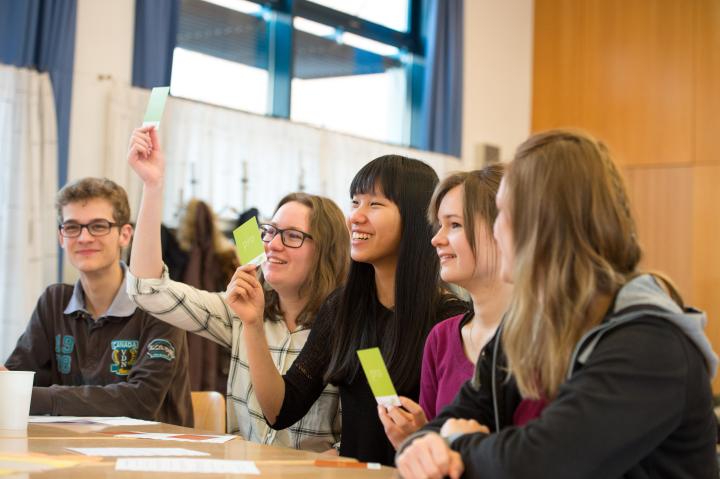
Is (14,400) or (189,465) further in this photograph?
(14,400)

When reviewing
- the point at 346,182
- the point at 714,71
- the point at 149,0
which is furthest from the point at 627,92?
the point at 149,0

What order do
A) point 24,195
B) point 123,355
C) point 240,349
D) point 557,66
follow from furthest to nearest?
point 557,66
point 24,195
point 123,355
point 240,349

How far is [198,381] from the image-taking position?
4660mm

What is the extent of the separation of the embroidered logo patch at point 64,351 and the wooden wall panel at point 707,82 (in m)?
5.42

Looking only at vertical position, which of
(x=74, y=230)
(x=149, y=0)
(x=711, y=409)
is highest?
(x=149, y=0)

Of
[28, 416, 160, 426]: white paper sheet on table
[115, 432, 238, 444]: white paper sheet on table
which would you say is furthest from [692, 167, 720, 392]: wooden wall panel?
[115, 432, 238, 444]: white paper sheet on table

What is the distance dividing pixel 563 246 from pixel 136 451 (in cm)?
97

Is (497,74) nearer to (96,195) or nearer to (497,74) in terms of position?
(497,74)

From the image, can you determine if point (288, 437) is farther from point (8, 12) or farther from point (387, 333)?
point (8, 12)

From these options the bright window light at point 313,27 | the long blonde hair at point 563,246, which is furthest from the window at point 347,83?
the long blonde hair at point 563,246

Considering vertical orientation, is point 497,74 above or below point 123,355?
above

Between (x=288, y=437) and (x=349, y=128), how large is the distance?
4.12 metres

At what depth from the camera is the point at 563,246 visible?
4.64 ft

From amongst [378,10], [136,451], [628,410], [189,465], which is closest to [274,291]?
[136,451]
